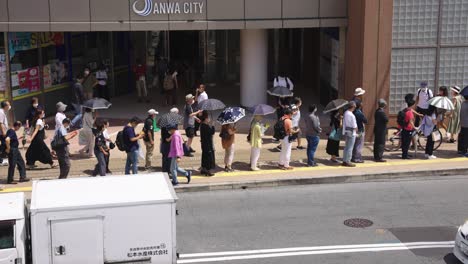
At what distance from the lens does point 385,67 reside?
790 inches

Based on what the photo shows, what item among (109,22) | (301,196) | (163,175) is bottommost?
(301,196)

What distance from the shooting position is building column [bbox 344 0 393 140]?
1962 centimetres

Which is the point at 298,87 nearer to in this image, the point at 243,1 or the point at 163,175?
the point at 243,1

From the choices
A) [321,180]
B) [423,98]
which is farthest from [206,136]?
[423,98]

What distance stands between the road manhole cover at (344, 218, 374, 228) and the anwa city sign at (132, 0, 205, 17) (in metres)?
9.26

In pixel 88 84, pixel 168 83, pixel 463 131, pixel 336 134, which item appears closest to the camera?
pixel 336 134

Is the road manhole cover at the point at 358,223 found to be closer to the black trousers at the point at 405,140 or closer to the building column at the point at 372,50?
the black trousers at the point at 405,140

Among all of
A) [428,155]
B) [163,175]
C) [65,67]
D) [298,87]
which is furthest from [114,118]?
[163,175]

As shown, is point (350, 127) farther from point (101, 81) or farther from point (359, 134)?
point (101, 81)

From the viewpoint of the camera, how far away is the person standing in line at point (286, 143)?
17.0 meters

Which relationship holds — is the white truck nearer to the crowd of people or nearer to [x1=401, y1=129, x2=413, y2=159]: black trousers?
the crowd of people

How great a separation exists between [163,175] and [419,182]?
7.49 meters

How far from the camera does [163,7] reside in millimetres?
20953

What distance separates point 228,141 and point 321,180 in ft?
7.62
